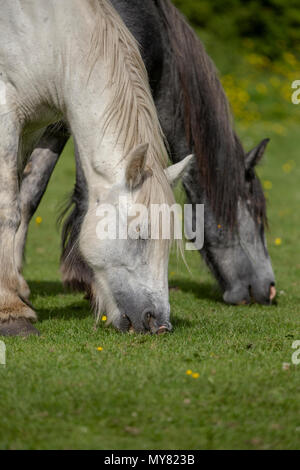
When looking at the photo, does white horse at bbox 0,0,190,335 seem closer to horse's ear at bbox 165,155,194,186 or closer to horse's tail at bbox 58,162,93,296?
horse's ear at bbox 165,155,194,186

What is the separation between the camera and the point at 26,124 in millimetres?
5230

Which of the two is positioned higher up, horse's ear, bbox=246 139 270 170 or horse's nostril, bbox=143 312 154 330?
horse's ear, bbox=246 139 270 170

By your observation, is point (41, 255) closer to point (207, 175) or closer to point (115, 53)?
point (207, 175)

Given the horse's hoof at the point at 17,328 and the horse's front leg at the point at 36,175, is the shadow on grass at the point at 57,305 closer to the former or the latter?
the horse's front leg at the point at 36,175

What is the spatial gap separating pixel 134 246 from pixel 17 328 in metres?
0.96

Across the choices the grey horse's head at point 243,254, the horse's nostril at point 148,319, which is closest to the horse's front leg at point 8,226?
the horse's nostril at point 148,319

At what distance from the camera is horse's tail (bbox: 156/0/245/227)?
6477 millimetres

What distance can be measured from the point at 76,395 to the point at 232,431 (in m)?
0.81

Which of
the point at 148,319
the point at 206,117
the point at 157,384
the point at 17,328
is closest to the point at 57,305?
the point at 17,328

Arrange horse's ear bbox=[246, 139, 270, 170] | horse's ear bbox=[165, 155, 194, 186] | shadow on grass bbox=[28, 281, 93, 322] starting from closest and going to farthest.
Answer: horse's ear bbox=[165, 155, 194, 186], shadow on grass bbox=[28, 281, 93, 322], horse's ear bbox=[246, 139, 270, 170]

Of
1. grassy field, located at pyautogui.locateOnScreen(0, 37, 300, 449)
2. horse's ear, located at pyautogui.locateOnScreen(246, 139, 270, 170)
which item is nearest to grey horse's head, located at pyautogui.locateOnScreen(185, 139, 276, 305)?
horse's ear, located at pyautogui.locateOnScreen(246, 139, 270, 170)

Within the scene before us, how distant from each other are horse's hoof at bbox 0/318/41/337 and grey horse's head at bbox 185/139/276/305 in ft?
7.28

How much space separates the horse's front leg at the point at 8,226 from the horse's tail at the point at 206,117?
1.98 m
